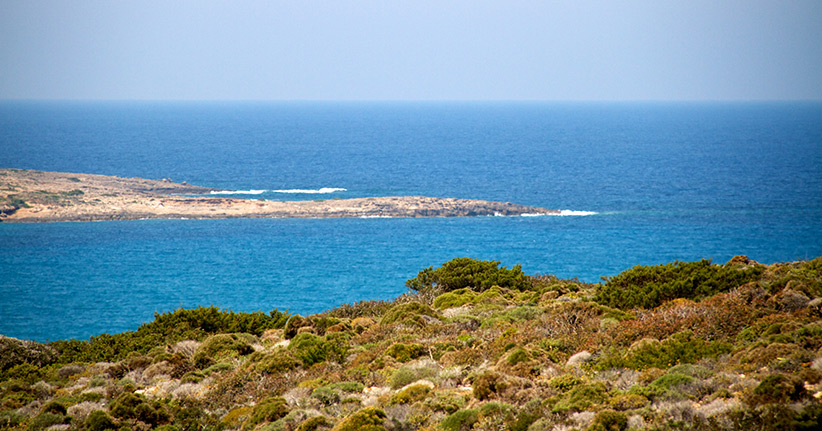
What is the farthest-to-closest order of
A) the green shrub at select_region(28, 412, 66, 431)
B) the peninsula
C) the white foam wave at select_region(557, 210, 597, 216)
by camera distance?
the white foam wave at select_region(557, 210, 597, 216) → the peninsula → the green shrub at select_region(28, 412, 66, 431)

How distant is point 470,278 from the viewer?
26.5 metres

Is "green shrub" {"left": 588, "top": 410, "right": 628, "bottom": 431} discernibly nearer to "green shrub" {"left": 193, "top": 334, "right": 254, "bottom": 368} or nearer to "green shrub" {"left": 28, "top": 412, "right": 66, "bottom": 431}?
"green shrub" {"left": 28, "top": 412, "right": 66, "bottom": 431}

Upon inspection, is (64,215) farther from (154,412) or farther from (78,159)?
(154,412)

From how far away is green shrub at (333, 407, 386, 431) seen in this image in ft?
36.2

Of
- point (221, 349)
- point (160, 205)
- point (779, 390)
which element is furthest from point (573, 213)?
point (779, 390)

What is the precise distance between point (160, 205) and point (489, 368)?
8380 centimetres

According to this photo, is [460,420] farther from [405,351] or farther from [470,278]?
[470,278]

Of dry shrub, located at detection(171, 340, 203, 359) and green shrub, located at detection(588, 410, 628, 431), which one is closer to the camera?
green shrub, located at detection(588, 410, 628, 431)

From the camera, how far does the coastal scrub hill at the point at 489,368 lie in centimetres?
1062

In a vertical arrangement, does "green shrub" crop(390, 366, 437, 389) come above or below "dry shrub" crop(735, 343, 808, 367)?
below

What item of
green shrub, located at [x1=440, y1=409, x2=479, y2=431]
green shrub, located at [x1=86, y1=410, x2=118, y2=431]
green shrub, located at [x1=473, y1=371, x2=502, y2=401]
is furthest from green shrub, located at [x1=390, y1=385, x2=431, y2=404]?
green shrub, located at [x1=86, y1=410, x2=118, y2=431]

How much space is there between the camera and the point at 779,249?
229 ft

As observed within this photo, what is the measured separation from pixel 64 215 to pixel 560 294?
8097cm

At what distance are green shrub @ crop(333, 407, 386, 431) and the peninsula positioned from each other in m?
74.9
